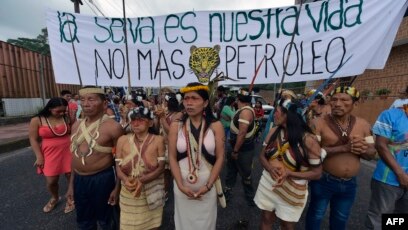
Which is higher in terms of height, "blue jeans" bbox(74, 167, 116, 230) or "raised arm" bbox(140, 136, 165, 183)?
"raised arm" bbox(140, 136, 165, 183)

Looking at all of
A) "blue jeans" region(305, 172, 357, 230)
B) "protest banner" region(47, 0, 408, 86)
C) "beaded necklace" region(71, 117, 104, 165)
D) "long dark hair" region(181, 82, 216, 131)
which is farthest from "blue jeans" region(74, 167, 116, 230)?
"blue jeans" region(305, 172, 357, 230)

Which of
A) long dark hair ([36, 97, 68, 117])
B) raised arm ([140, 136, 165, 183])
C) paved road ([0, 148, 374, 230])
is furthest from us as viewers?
long dark hair ([36, 97, 68, 117])

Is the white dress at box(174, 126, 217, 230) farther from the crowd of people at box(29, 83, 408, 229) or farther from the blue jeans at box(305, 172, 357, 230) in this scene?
the blue jeans at box(305, 172, 357, 230)

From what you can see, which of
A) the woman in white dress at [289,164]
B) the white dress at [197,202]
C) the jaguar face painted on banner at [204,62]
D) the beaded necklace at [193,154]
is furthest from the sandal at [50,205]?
the woman in white dress at [289,164]

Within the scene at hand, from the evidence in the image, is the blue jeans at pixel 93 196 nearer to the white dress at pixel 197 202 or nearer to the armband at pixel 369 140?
the white dress at pixel 197 202

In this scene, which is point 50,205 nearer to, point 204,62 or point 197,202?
point 197,202

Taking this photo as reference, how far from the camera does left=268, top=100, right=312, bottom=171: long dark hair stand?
2154mm

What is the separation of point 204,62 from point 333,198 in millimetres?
2083

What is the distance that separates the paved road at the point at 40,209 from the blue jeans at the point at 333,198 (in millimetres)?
700

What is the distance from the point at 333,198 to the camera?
2.52 m

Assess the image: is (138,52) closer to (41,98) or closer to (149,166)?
(149,166)

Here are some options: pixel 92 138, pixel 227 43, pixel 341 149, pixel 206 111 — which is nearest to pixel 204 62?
pixel 227 43

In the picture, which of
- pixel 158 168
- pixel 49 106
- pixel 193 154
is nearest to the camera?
pixel 193 154

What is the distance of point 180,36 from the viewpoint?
10.7 ft
